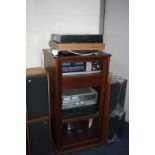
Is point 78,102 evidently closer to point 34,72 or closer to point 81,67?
point 81,67

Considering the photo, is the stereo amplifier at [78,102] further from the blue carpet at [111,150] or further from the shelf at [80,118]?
the blue carpet at [111,150]

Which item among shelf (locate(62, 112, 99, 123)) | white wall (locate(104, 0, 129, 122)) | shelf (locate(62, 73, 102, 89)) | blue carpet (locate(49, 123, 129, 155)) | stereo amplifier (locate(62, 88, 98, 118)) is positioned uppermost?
white wall (locate(104, 0, 129, 122))

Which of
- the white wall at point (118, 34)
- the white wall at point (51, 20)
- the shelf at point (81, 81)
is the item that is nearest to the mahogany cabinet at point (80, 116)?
the shelf at point (81, 81)

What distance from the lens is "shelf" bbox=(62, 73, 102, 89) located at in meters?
1.75

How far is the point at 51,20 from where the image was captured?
1.98m

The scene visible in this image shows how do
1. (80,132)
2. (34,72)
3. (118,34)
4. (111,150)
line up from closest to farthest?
(34,72) → (111,150) → (80,132) → (118,34)

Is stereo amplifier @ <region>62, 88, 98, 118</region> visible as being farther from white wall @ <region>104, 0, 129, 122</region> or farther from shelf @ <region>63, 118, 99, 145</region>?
white wall @ <region>104, 0, 129, 122</region>

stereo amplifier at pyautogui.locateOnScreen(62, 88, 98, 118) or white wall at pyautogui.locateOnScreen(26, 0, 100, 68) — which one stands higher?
white wall at pyautogui.locateOnScreen(26, 0, 100, 68)

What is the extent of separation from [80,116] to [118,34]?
3.50 feet

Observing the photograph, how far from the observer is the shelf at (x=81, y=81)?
1753 millimetres

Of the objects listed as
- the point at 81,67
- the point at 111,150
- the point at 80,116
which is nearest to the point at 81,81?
the point at 81,67

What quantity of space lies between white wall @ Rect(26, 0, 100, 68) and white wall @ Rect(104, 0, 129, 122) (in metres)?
0.21

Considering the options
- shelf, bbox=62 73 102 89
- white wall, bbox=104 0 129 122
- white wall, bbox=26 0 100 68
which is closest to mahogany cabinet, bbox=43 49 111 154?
shelf, bbox=62 73 102 89
